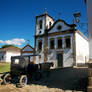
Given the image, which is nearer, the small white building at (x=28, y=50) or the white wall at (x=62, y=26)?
the white wall at (x=62, y=26)

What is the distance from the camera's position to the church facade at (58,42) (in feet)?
55.2

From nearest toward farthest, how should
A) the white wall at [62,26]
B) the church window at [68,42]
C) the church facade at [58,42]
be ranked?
the church facade at [58,42] < the church window at [68,42] < the white wall at [62,26]

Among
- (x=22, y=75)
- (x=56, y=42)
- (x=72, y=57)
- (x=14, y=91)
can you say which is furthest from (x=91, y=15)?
(x=56, y=42)

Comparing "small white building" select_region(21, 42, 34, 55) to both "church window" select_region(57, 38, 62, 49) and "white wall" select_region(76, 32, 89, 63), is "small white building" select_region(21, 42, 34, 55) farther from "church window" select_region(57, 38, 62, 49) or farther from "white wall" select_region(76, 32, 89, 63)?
"white wall" select_region(76, 32, 89, 63)

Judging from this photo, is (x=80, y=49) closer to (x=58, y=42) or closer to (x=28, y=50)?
(x=58, y=42)

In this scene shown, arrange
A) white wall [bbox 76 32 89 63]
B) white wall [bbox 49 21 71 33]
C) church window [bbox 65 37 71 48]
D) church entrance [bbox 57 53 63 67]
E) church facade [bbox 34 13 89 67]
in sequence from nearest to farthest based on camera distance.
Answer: church facade [bbox 34 13 89 67], white wall [bbox 76 32 89 63], church window [bbox 65 37 71 48], church entrance [bbox 57 53 63 67], white wall [bbox 49 21 71 33]

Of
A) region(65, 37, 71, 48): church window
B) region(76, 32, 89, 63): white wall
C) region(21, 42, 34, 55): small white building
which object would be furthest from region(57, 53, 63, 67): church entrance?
region(21, 42, 34, 55): small white building

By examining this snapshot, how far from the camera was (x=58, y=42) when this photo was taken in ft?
60.3

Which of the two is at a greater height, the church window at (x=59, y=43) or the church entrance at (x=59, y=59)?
the church window at (x=59, y=43)

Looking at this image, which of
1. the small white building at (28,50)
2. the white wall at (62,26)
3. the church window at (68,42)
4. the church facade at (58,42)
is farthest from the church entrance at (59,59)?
the small white building at (28,50)

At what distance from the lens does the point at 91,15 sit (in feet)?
21.5

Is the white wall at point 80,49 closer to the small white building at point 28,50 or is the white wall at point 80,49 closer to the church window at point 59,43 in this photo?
the church window at point 59,43

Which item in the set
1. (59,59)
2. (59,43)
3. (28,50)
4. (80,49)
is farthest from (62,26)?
(28,50)

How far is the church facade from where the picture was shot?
16.8 meters
